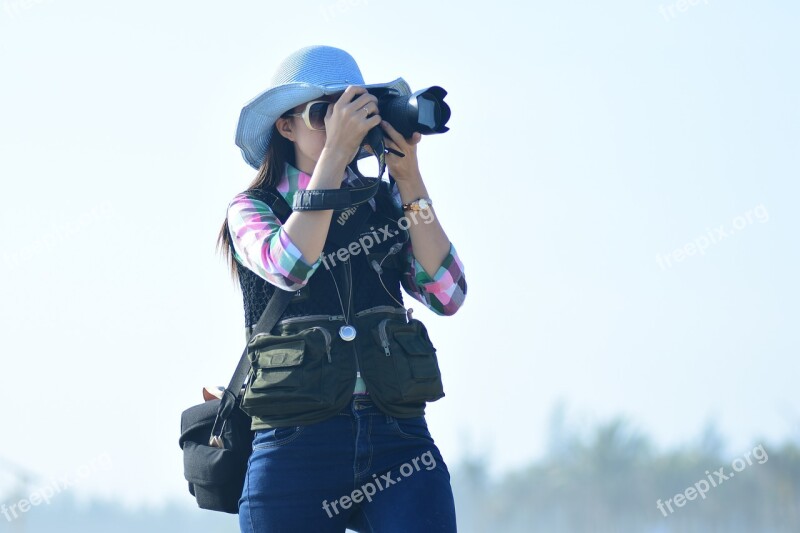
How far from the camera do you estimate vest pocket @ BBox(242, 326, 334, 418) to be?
A: 2.70m

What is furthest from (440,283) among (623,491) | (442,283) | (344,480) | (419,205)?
(623,491)

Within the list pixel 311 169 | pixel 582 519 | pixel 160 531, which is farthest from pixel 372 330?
pixel 160 531

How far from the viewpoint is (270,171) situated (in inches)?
119

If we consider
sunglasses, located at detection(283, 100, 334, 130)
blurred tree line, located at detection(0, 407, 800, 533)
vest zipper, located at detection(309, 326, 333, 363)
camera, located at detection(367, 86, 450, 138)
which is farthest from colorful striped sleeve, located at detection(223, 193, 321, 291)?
blurred tree line, located at detection(0, 407, 800, 533)

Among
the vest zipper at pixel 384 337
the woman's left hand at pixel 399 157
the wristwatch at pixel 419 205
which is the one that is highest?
the woman's left hand at pixel 399 157

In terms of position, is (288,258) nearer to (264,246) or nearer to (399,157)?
(264,246)

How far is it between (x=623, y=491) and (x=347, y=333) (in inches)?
3141

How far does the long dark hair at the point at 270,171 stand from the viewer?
9.82ft

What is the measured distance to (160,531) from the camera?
104062mm

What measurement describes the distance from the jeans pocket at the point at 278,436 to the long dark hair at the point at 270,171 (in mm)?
428

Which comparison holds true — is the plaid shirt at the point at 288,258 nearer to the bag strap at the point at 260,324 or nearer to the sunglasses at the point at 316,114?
the bag strap at the point at 260,324

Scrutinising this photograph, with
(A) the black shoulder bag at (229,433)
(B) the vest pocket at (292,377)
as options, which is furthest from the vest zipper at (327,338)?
(A) the black shoulder bag at (229,433)

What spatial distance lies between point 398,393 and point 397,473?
0.57 ft

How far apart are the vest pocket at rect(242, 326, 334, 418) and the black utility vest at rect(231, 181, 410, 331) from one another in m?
0.10
